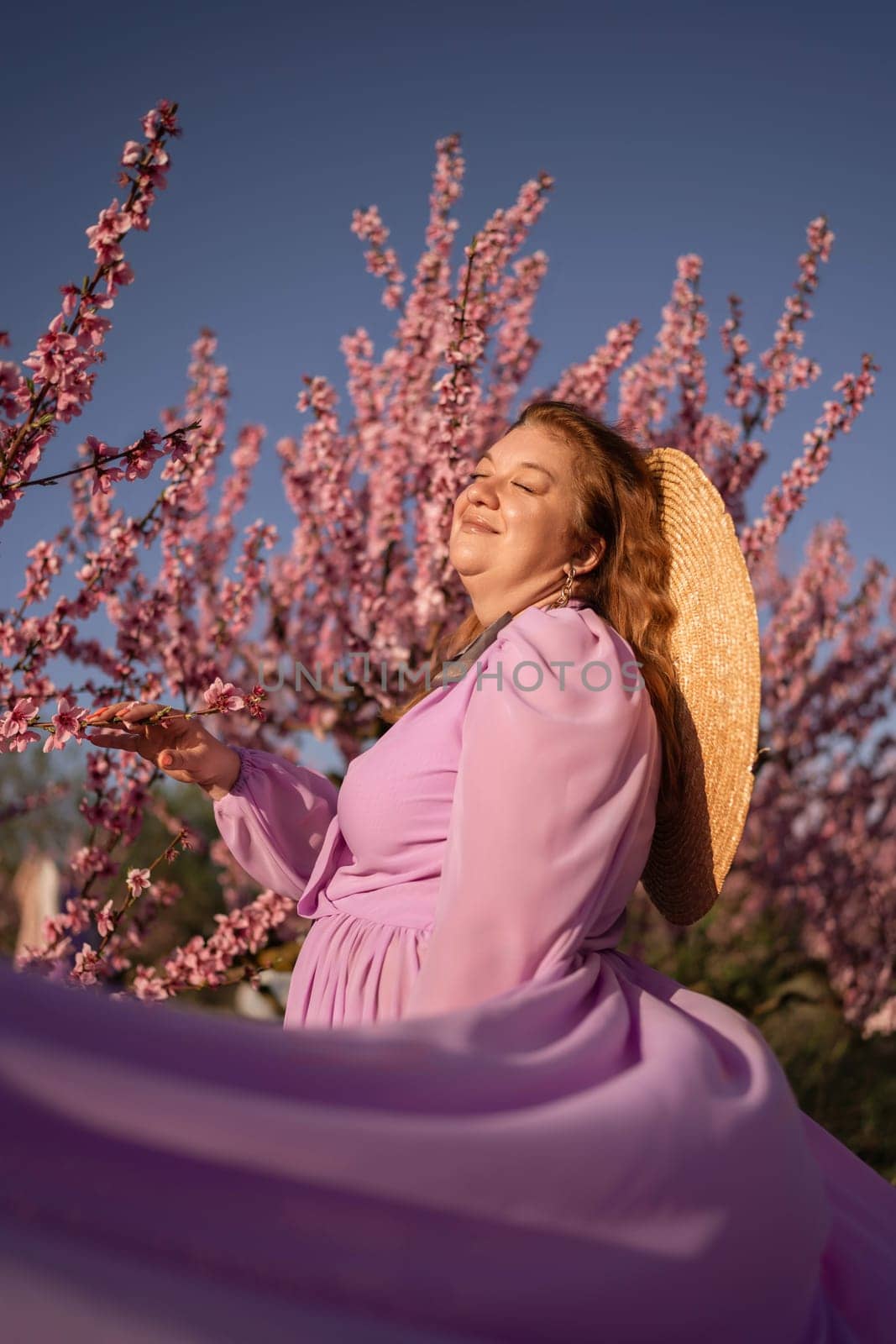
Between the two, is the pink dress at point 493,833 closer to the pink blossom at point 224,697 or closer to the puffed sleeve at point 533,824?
the puffed sleeve at point 533,824

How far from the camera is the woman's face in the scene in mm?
2258

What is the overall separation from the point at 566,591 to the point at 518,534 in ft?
0.53

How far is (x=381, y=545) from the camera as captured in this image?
529cm

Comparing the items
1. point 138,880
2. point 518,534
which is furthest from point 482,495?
point 138,880

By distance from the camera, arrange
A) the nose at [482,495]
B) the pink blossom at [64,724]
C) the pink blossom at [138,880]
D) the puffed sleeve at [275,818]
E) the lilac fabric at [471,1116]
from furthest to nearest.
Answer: the pink blossom at [138,880]
the puffed sleeve at [275,818]
the nose at [482,495]
the pink blossom at [64,724]
the lilac fabric at [471,1116]

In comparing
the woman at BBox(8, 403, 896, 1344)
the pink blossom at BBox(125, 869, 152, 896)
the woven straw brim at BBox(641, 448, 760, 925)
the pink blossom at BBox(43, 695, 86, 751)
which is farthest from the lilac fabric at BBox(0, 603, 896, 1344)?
the pink blossom at BBox(125, 869, 152, 896)

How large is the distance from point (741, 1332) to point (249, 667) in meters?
5.17

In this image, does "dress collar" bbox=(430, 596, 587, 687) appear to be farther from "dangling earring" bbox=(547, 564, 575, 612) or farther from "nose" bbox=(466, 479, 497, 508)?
"nose" bbox=(466, 479, 497, 508)

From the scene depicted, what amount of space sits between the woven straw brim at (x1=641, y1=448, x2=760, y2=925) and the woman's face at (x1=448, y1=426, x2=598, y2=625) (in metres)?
0.23

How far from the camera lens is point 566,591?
7.52ft

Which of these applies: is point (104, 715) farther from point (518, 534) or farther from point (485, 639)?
point (518, 534)

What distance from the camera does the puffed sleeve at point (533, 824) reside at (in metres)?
1.62

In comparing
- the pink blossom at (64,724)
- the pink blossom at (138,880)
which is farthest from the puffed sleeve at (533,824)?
the pink blossom at (138,880)

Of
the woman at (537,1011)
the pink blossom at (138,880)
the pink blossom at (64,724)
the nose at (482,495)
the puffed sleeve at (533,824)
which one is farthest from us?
the pink blossom at (138,880)
